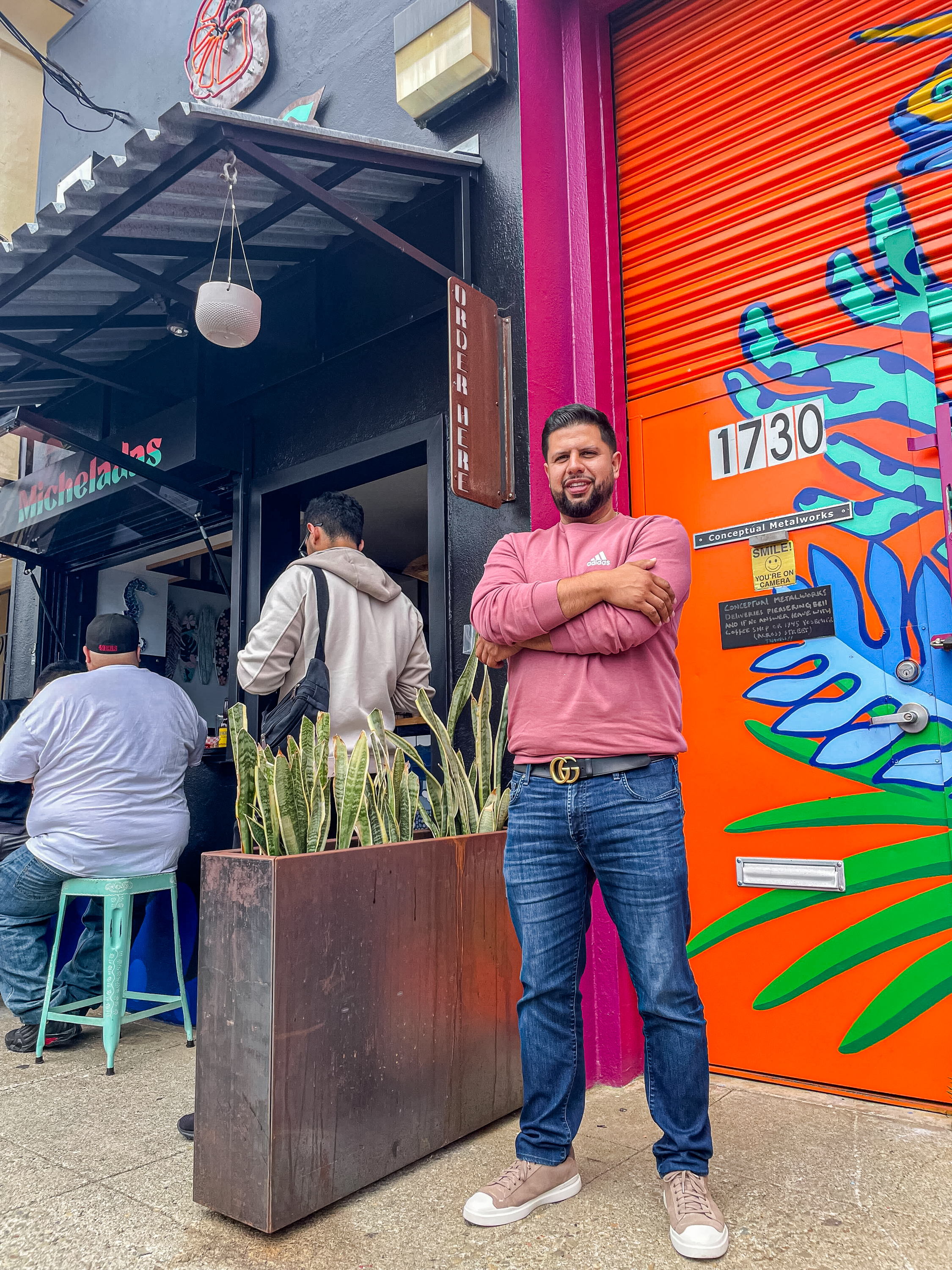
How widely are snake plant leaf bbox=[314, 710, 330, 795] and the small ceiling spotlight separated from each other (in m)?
3.35

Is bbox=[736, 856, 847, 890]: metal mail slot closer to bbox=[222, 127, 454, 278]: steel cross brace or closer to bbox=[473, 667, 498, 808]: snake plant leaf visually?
bbox=[473, 667, 498, 808]: snake plant leaf

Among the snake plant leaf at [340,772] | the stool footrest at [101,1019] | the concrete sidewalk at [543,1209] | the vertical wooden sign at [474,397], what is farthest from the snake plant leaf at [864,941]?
the stool footrest at [101,1019]

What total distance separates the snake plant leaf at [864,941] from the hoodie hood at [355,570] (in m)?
1.92

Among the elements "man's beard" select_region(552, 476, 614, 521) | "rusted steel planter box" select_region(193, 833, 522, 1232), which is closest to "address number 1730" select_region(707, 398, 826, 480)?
"man's beard" select_region(552, 476, 614, 521)

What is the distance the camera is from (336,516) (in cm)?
341

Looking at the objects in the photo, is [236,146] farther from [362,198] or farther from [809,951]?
[809,951]

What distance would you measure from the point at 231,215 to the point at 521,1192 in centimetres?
410

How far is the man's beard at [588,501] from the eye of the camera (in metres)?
2.37

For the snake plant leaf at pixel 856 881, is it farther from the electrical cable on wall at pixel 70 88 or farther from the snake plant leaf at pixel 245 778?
the electrical cable on wall at pixel 70 88

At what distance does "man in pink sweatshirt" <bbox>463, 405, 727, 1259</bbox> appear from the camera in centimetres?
206

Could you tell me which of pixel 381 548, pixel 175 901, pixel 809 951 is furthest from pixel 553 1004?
pixel 381 548

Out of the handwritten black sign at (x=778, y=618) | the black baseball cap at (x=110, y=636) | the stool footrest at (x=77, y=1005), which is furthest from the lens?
the black baseball cap at (x=110, y=636)

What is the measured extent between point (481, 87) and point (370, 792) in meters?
3.11

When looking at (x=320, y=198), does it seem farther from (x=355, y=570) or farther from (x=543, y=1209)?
(x=543, y=1209)
